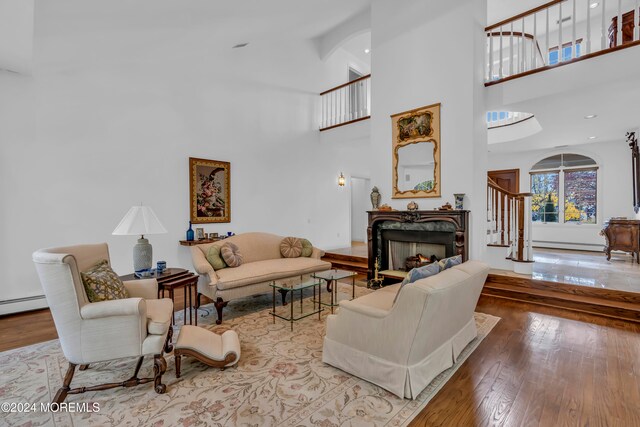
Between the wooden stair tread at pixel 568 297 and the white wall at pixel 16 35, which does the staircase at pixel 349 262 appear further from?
the white wall at pixel 16 35

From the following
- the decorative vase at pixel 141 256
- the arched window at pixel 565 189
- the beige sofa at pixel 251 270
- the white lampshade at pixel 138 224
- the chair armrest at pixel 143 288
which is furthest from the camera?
the arched window at pixel 565 189

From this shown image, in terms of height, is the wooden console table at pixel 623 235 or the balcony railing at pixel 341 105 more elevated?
the balcony railing at pixel 341 105

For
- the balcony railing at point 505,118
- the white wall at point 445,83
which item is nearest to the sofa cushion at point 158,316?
the white wall at point 445,83

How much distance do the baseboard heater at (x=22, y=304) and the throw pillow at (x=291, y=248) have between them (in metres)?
3.22

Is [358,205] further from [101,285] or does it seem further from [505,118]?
[101,285]

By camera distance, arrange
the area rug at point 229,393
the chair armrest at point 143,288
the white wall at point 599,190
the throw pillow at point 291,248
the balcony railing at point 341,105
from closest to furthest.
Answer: the area rug at point 229,393 < the chair armrest at point 143,288 < the throw pillow at point 291,248 < the white wall at point 599,190 < the balcony railing at point 341,105

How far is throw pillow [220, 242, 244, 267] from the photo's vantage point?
4.05 meters

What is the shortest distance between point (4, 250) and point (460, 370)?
5145 millimetres

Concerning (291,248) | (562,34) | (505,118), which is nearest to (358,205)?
(505,118)

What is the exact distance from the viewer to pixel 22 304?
369 centimetres

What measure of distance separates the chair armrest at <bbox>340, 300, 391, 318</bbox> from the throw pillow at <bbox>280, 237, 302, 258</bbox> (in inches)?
103

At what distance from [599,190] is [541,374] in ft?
23.6

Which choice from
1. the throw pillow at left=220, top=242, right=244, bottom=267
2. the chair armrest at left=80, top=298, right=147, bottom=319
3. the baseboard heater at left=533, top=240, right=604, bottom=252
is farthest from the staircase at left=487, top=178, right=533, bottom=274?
the chair armrest at left=80, top=298, right=147, bottom=319

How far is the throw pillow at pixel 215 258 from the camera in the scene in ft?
13.0
